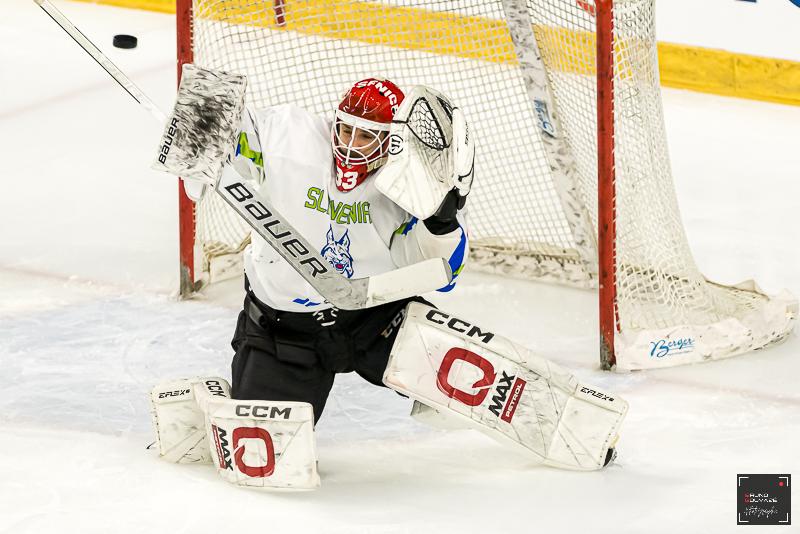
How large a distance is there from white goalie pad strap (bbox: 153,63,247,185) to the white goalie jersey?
0.48ft

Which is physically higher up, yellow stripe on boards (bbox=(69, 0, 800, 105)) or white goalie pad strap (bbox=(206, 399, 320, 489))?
yellow stripe on boards (bbox=(69, 0, 800, 105))

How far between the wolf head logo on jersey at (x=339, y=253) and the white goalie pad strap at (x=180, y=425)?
14.4 inches

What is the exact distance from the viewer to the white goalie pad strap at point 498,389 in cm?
315

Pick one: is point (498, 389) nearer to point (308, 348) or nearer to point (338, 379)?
point (308, 348)

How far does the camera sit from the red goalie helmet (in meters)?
3.06

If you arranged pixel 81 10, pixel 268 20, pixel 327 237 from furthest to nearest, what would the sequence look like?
pixel 81 10 < pixel 268 20 < pixel 327 237

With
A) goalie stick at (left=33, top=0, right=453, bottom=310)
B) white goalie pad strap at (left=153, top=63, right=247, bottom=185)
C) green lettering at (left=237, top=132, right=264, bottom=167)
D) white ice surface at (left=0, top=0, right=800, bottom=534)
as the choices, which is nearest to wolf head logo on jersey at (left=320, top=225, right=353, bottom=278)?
goalie stick at (left=33, top=0, right=453, bottom=310)

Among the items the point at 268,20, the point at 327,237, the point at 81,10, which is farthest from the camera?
the point at 81,10

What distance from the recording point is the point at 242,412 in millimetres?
3055

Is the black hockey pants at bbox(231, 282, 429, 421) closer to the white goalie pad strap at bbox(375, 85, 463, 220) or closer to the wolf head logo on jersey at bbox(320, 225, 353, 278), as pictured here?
the wolf head logo on jersey at bbox(320, 225, 353, 278)

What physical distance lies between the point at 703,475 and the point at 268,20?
1.82 meters

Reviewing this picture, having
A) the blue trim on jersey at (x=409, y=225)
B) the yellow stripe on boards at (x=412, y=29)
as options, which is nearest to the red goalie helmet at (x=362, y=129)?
the blue trim on jersey at (x=409, y=225)

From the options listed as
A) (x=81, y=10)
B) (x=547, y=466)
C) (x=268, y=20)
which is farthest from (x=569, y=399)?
(x=81, y=10)

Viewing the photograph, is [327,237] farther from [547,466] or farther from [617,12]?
[617,12]
